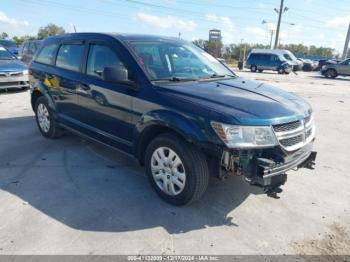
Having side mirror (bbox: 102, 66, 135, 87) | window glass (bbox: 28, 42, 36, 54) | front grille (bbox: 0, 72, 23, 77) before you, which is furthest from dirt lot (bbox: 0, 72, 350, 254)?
window glass (bbox: 28, 42, 36, 54)

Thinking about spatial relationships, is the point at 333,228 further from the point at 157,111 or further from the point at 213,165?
the point at 157,111

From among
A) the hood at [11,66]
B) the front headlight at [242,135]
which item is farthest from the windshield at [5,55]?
the front headlight at [242,135]

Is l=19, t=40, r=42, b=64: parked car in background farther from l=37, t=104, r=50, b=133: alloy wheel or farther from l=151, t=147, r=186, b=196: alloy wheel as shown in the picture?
l=151, t=147, r=186, b=196: alloy wheel

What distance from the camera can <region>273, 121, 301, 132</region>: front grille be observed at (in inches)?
124

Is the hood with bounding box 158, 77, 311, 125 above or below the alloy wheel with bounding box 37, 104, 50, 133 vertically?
above

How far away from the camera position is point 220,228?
3.25m

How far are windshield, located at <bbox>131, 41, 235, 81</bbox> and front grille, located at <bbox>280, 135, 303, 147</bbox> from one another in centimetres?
138

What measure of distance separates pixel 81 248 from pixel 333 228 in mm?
2479

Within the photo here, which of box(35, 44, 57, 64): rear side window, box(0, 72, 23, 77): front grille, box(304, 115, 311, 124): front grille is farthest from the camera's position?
box(0, 72, 23, 77): front grille

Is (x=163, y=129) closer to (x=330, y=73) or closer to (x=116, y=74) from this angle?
(x=116, y=74)

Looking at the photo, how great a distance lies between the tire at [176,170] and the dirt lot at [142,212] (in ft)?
0.57

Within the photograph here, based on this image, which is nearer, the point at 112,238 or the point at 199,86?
the point at 112,238

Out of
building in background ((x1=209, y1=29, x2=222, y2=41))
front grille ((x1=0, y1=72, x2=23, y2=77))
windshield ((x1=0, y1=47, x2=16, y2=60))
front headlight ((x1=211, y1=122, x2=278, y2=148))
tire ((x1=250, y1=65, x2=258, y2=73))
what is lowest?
tire ((x1=250, y1=65, x2=258, y2=73))

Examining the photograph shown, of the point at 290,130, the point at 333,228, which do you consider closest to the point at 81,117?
the point at 290,130
